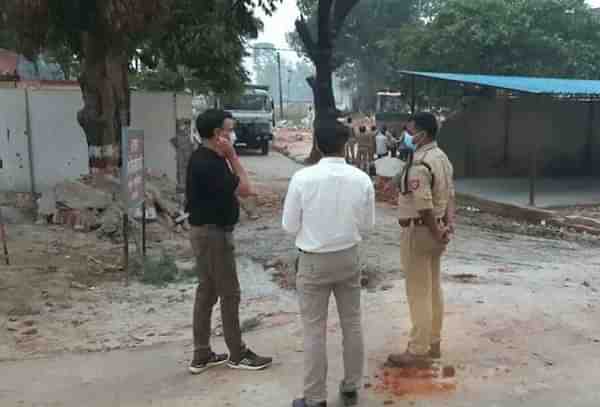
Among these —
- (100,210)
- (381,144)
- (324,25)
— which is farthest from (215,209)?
(381,144)

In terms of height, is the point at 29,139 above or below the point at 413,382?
above

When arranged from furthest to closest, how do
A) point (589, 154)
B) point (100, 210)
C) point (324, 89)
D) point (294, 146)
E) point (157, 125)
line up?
1. point (294, 146)
2. point (589, 154)
3. point (324, 89)
4. point (157, 125)
5. point (100, 210)

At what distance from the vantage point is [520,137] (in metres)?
17.6

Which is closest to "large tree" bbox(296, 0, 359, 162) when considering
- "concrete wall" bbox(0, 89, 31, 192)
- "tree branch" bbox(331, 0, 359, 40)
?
"tree branch" bbox(331, 0, 359, 40)

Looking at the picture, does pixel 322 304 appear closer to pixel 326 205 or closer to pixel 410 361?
pixel 326 205

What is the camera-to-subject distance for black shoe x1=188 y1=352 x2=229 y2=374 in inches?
162

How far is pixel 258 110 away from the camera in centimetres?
2569

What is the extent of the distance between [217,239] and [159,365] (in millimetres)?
1114

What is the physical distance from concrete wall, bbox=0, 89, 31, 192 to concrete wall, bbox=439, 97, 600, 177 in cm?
1025

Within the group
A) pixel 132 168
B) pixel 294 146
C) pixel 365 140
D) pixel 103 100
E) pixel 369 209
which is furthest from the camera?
pixel 294 146

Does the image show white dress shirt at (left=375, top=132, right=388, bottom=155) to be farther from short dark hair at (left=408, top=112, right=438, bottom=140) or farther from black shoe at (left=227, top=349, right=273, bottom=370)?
black shoe at (left=227, top=349, right=273, bottom=370)

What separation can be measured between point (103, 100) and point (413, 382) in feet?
26.0

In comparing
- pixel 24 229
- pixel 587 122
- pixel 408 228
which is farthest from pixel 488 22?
pixel 408 228

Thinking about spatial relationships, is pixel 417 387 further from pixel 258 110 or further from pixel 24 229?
pixel 258 110
